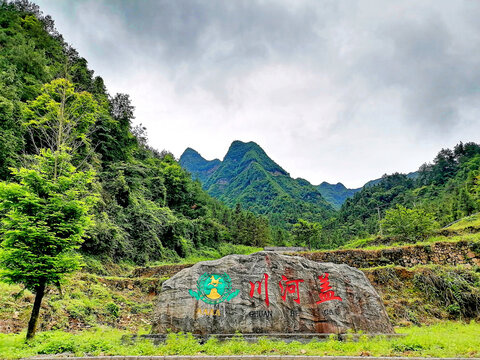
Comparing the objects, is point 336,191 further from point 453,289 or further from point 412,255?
point 453,289

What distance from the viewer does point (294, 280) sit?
330 inches

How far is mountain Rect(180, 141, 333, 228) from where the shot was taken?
7594 centimetres

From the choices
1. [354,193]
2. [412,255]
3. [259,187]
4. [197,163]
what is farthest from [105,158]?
[197,163]

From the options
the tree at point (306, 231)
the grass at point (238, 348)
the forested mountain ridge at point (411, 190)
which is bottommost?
the grass at point (238, 348)

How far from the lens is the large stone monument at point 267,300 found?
751 cm

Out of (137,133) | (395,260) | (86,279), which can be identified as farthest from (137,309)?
(137,133)

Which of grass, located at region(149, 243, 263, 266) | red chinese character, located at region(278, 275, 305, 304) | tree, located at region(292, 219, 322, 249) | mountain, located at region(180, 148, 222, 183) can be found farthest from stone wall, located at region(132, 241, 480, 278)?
mountain, located at region(180, 148, 222, 183)

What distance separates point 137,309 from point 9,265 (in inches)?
248

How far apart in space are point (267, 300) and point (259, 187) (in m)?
85.1

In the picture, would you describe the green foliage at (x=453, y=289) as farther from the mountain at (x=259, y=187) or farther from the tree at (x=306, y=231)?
the mountain at (x=259, y=187)

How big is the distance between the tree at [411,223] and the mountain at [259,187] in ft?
139

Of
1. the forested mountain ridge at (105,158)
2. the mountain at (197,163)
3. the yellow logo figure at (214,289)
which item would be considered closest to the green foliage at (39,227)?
the yellow logo figure at (214,289)

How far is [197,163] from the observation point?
15375 cm

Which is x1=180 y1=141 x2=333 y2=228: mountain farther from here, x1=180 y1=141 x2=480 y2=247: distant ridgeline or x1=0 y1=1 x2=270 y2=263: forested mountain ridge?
x1=0 y1=1 x2=270 y2=263: forested mountain ridge
